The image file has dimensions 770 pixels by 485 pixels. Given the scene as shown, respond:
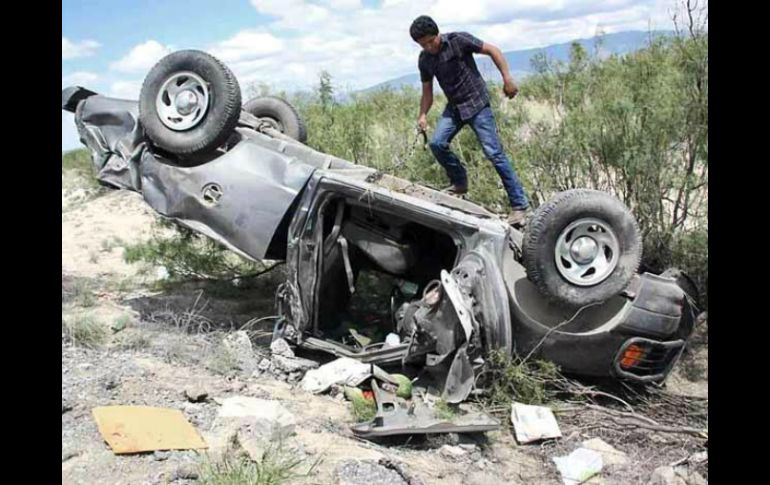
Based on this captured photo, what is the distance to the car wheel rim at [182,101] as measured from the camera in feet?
17.4

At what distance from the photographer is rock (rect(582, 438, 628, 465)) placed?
4277 mm

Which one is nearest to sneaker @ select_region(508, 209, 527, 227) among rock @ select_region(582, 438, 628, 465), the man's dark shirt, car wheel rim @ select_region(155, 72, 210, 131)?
the man's dark shirt

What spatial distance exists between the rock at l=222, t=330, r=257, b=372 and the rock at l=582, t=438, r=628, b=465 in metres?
2.24

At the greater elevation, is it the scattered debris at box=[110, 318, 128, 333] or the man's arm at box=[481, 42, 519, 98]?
the man's arm at box=[481, 42, 519, 98]

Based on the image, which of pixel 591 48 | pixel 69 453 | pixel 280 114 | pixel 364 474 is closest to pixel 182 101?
pixel 280 114

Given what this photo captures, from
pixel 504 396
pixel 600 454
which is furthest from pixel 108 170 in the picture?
pixel 600 454

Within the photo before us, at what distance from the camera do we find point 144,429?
3674mm

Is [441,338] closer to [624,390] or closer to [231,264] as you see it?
[624,390]

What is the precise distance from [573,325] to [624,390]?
0.88 m

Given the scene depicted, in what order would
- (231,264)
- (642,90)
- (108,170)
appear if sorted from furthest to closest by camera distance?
(231,264) → (642,90) → (108,170)

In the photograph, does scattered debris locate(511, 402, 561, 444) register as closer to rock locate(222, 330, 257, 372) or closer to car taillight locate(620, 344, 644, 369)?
car taillight locate(620, 344, 644, 369)

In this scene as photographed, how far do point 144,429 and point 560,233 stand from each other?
8.10 ft
